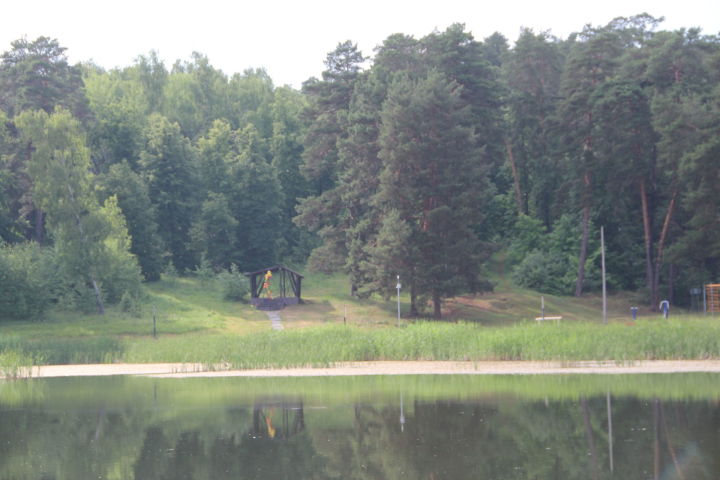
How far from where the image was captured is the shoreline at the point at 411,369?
91.6ft

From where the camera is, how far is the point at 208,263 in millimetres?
71125

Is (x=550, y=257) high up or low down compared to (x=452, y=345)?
up

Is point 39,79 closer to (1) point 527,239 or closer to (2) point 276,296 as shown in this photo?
(2) point 276,296

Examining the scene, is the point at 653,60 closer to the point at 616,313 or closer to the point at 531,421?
the point at 616,313

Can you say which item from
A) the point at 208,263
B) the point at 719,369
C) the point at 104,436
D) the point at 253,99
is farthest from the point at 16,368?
the point at 253,99

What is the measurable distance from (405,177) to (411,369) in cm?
2647

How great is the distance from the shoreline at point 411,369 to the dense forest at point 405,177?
20.1 meters

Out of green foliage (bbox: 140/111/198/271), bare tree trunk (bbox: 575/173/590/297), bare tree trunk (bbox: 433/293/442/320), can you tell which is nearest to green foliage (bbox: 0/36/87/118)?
green foliage (bbox: 140/111/198/271)

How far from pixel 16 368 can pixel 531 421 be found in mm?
20249

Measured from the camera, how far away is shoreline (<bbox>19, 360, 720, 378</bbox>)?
27.9 m

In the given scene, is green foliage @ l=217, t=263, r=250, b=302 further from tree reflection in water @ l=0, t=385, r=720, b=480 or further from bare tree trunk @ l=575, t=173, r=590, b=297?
tree reflection in water @ l=0, t=385, r=720, b=480

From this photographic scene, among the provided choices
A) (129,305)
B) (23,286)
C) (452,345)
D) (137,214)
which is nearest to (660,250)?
(452,345)

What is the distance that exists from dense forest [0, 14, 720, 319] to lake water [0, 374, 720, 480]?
1065 inches

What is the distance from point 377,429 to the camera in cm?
1964
